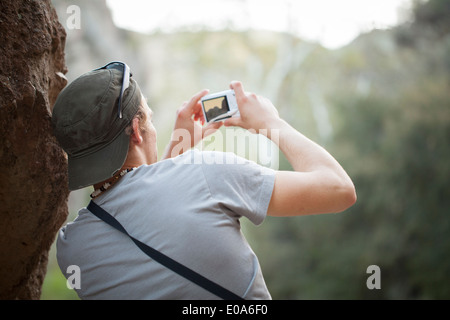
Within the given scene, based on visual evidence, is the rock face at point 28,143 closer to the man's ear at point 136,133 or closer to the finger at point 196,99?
the man's ear at point 136,133

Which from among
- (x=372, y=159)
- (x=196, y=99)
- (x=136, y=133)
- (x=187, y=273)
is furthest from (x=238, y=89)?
(x=372, y=159)

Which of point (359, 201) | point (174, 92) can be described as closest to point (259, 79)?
point (174, 92)

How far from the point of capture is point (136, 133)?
1.26m

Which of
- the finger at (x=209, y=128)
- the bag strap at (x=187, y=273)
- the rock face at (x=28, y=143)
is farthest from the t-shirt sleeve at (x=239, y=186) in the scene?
the rock face at (x=28, y=143)

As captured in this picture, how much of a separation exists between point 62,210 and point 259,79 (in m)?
14.5

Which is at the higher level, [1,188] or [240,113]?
[240,113]

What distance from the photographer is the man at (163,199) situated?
3.65ft

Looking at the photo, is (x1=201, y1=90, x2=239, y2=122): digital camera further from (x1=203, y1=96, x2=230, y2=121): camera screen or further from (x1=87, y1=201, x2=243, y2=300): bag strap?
(x1=87, y1=201, x2=243, y2=300): bag strap

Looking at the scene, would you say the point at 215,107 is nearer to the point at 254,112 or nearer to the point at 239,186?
the point at 254,112

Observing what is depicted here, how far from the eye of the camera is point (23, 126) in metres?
1.42

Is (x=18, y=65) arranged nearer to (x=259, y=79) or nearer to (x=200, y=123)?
(x=200, y=123)

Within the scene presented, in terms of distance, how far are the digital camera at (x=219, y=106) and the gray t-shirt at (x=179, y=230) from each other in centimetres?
36

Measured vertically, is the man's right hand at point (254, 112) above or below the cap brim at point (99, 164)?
above

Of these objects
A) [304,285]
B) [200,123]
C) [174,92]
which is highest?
[200,123]
